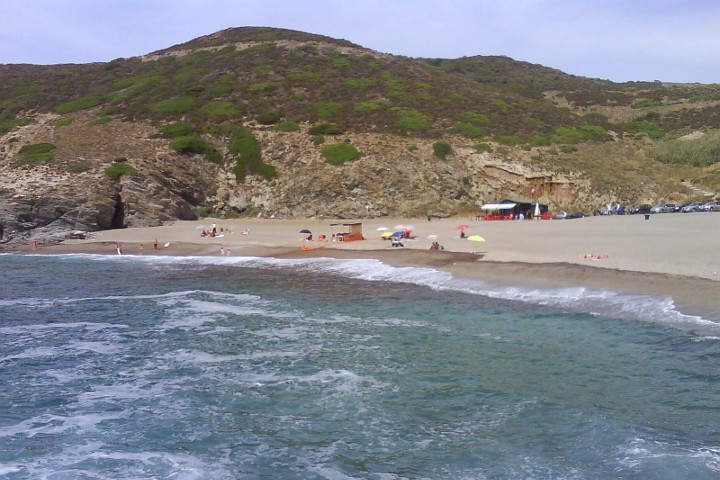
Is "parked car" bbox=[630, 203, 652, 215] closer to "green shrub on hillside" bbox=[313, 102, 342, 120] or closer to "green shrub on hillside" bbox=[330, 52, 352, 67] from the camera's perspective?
"green shrub on hillside" bbox=[313, 102, 342, 120]

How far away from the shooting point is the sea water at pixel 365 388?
9648 millimetres

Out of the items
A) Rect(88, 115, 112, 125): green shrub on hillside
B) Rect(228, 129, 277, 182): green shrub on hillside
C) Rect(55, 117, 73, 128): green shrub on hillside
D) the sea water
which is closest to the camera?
the sea water

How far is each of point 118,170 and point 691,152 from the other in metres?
54.1

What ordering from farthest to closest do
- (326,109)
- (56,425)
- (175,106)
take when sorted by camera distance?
(175,106), (326,109), (56,425)

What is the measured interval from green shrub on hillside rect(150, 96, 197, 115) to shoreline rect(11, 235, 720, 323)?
97.8 ft

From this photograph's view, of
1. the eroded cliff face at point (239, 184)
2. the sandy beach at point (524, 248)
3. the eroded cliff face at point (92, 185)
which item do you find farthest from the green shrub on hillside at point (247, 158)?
the sandy beach at point (524, 248)

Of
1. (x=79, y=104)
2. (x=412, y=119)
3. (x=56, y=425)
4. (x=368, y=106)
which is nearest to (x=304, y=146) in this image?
(x=368, y=106)

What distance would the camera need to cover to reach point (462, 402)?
11.9 metres

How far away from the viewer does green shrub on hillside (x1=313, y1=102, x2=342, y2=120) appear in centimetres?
6391

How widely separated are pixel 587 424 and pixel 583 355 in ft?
13.5

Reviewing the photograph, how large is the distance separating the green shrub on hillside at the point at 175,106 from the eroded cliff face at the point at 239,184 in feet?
19.8

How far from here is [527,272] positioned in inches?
945

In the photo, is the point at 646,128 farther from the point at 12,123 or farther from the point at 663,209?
the point at 12,123

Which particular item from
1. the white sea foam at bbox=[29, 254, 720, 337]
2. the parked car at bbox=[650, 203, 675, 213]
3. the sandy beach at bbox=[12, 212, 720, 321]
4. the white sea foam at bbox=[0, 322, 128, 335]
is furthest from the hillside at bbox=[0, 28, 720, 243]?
the white sea foam at bbox=[0, 322, 128, 335]
